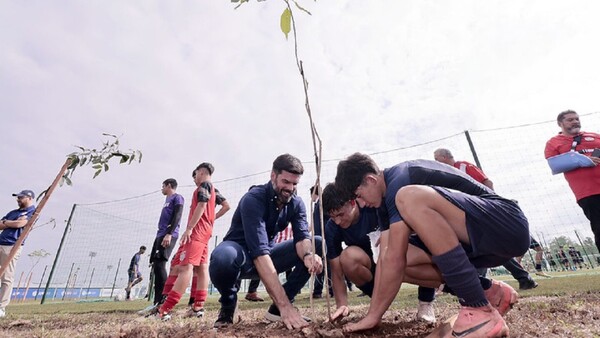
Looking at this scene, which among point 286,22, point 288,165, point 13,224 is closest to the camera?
point 286,22

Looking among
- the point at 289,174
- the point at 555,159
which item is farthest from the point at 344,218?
the point at 555,159

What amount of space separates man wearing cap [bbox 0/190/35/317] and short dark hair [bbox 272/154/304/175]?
168 inches

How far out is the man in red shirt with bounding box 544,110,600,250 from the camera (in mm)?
3756

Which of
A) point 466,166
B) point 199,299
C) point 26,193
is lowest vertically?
point 199,299

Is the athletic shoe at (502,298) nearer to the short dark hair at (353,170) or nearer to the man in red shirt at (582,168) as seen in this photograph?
the short dark hair at (353,170)

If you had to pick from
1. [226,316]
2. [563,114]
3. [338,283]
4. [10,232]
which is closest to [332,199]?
[338,283]

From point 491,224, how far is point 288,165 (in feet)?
4.71

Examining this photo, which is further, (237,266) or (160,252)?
(160,252)

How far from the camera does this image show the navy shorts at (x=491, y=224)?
1746mm

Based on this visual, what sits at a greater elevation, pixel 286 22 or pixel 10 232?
pixel 10 232

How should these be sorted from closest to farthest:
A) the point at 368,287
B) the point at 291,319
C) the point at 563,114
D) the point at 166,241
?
1. the point at 291,319
2. the point at 368,287
3. the point at 563,114
4. the point at 166,241

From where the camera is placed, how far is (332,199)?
2.57 meters

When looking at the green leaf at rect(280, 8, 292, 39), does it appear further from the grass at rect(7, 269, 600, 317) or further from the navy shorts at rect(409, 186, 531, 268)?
the grass at rect(7, 269, 600, 317)

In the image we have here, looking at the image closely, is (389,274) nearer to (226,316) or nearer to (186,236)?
(226,316)
